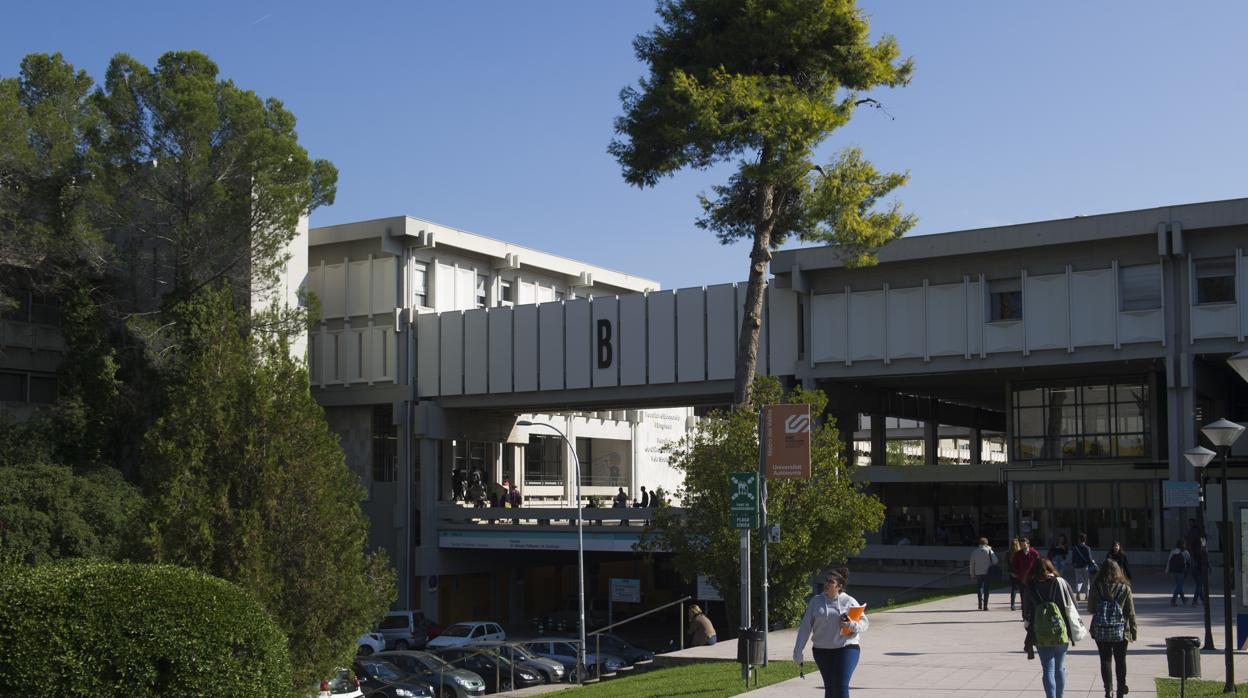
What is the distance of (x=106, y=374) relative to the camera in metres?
37.9

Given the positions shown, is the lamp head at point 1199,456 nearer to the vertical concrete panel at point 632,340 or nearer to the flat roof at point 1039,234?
the flat roof at point 1039,234

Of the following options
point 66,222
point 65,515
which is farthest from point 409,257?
point 65,515

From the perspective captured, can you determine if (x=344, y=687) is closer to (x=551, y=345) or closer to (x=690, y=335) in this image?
(x=690, y=335)

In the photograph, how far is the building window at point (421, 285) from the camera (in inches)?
1976

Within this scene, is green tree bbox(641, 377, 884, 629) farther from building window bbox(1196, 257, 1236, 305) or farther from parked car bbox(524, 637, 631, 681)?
building window bbox(1196, 257, 1236, 305)

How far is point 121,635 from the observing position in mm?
11742

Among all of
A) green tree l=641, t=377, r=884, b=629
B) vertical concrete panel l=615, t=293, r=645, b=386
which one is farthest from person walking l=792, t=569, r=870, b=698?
vertical concrete panel l=615, t=293, r=645, b=386

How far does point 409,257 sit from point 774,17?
25921 millimetres

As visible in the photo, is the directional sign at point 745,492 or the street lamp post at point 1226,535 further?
the directional sign at point 745,492

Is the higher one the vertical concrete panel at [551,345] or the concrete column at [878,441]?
the vertical concrete panel at [551,345]

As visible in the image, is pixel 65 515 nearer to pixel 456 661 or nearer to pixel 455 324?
pixel 456 661

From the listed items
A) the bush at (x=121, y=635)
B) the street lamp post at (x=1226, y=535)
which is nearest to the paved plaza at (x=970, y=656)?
the street lamp post at (x=1226, y=535)

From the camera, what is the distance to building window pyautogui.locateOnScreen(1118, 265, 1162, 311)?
3631cm

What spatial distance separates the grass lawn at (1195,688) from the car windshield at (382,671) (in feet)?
56.0
